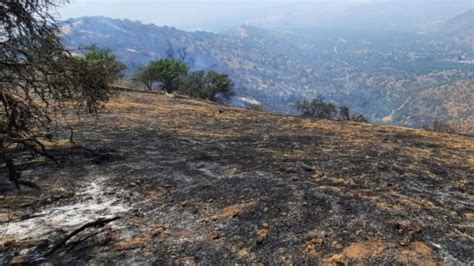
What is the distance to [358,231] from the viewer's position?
7402mm

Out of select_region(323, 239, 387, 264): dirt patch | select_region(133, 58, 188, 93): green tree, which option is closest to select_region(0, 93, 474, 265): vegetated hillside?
select_region(323, 239, 387, 264): dirt patch

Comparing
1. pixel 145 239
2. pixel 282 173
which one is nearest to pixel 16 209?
pixel 145 239

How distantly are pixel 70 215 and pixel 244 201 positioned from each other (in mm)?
2968

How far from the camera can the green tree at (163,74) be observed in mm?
52438

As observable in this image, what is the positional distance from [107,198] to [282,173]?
355 cm

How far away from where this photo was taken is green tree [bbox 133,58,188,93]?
172 ft

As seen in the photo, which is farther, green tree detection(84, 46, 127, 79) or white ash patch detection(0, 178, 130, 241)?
green tree detection(84, 46, 127, 79)

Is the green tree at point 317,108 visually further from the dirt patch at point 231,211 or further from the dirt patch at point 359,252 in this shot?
the dirt patch at point 359,252

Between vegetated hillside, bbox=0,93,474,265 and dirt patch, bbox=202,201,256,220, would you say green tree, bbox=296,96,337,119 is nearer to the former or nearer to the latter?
vegetated hillside, bbox=0,93,474,265

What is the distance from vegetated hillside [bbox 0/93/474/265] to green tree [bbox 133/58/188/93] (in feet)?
126

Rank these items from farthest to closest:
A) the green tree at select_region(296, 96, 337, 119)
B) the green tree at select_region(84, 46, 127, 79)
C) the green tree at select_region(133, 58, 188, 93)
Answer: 1. the green tree at select_region(296, 96, 337, 119)
2. the green tree at select_region(133, 58, 188, 93)
3. the green tree at select_region(84, 46, 127, 79)

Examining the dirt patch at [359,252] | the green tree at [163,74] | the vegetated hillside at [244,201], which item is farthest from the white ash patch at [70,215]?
the green tree at [163,74]

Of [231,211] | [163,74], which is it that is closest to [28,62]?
[231,211]

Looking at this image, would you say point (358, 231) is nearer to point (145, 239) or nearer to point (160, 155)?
point (145, 239)
